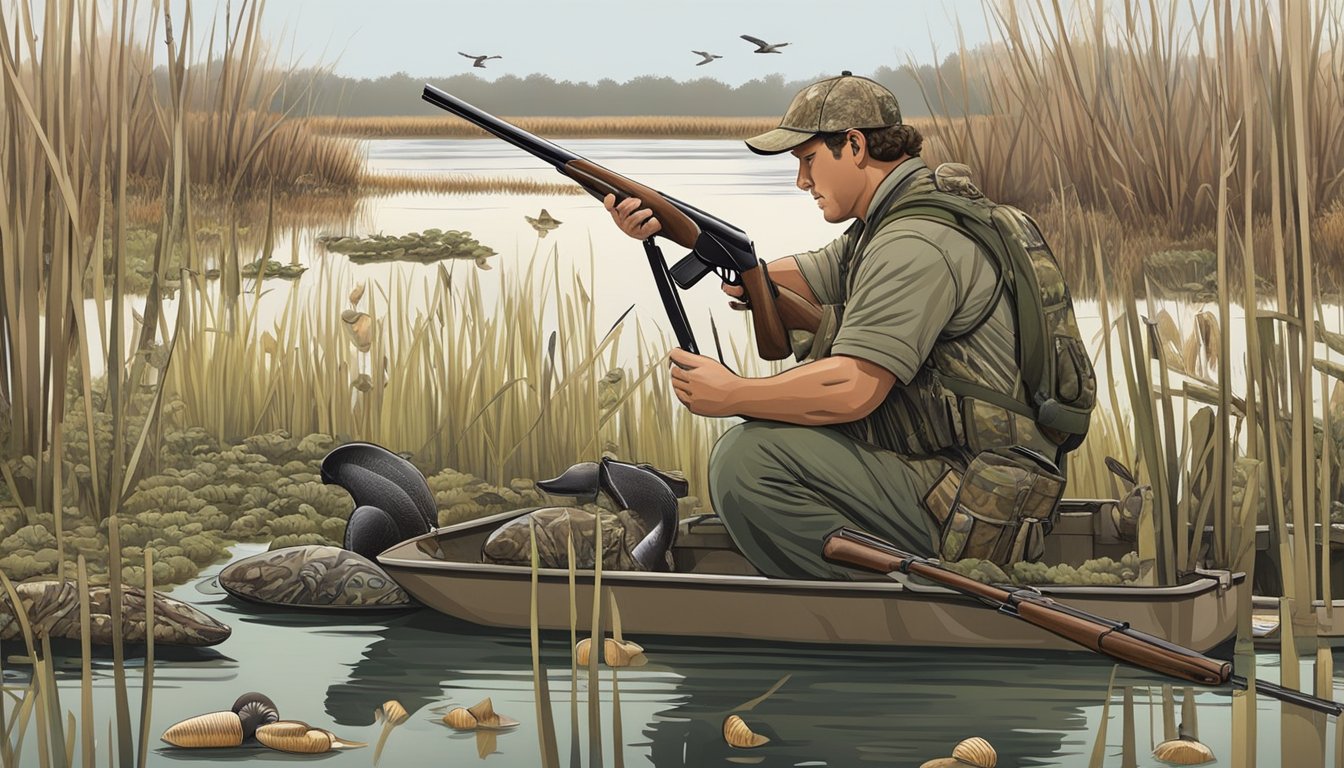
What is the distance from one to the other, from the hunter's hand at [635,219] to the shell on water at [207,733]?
2249 millimetres

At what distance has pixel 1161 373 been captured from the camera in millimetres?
5875

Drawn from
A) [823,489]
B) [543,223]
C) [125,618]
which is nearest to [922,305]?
[823,489]

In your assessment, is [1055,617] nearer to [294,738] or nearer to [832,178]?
[832,178]

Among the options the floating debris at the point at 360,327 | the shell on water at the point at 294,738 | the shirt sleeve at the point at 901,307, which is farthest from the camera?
the floating debris at the point at 360,327

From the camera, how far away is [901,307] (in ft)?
18.4

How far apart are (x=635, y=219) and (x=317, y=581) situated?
187 centimetres

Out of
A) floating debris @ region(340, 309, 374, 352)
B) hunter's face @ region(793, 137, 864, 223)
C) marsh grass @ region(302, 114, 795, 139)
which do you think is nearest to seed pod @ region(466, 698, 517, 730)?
hunter's face @ region(793, 137, 864, 223)

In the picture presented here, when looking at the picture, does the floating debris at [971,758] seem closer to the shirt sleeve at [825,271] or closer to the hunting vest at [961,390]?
the hunting vest at [961,390]

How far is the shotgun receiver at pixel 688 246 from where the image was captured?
623 cm

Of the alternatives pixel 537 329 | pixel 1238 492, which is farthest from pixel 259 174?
pixel 1238 492

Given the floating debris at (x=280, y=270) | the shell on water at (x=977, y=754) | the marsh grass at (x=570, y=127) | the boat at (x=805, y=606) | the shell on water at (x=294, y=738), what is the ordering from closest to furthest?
the shell on water at (x=977, y=754) < the shell on water at (x=294, y=738) < the boat at (x=805, y=606) < the floating debris at (x=280, y=270) < the marsh grass at (x=570, y=127)

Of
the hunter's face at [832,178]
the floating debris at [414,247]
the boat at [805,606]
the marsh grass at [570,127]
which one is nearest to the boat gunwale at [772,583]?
the boat at [805,606]

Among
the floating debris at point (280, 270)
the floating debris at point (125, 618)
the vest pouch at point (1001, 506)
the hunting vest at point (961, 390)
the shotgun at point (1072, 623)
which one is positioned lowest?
the floating debris at point (125, 618)

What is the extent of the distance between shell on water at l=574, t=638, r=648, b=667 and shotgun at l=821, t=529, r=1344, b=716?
29.5 inches
